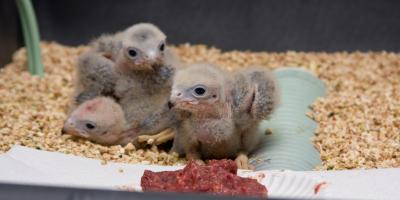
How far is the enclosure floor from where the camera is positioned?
3307mm

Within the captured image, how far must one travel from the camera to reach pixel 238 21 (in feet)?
16.1

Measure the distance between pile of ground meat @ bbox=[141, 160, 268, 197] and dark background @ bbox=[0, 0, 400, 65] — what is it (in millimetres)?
2527

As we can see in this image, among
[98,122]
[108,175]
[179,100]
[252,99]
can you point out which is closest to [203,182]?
[108,175]

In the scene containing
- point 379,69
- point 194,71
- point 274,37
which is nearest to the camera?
point 194,71

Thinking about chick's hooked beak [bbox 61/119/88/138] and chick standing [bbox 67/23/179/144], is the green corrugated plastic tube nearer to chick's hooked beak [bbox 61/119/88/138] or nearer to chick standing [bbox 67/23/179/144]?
chick standing [bbox 67/23/179/144]

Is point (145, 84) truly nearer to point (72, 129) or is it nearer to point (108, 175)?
point (72, 129)

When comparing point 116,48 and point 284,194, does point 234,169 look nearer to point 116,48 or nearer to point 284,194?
point 284,194

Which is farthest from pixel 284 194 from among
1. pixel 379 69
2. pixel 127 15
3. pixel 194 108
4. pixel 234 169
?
pixel 127 15

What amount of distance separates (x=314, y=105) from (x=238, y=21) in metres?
1.26

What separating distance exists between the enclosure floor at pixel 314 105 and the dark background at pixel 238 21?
88 millimetres

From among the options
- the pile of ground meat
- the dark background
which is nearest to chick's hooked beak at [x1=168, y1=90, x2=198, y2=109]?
the pile of ground meat

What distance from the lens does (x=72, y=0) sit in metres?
4.97

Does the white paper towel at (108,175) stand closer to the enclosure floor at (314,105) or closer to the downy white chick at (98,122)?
the enclosure floor at (314,105)

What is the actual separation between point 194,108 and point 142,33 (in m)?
0.56
